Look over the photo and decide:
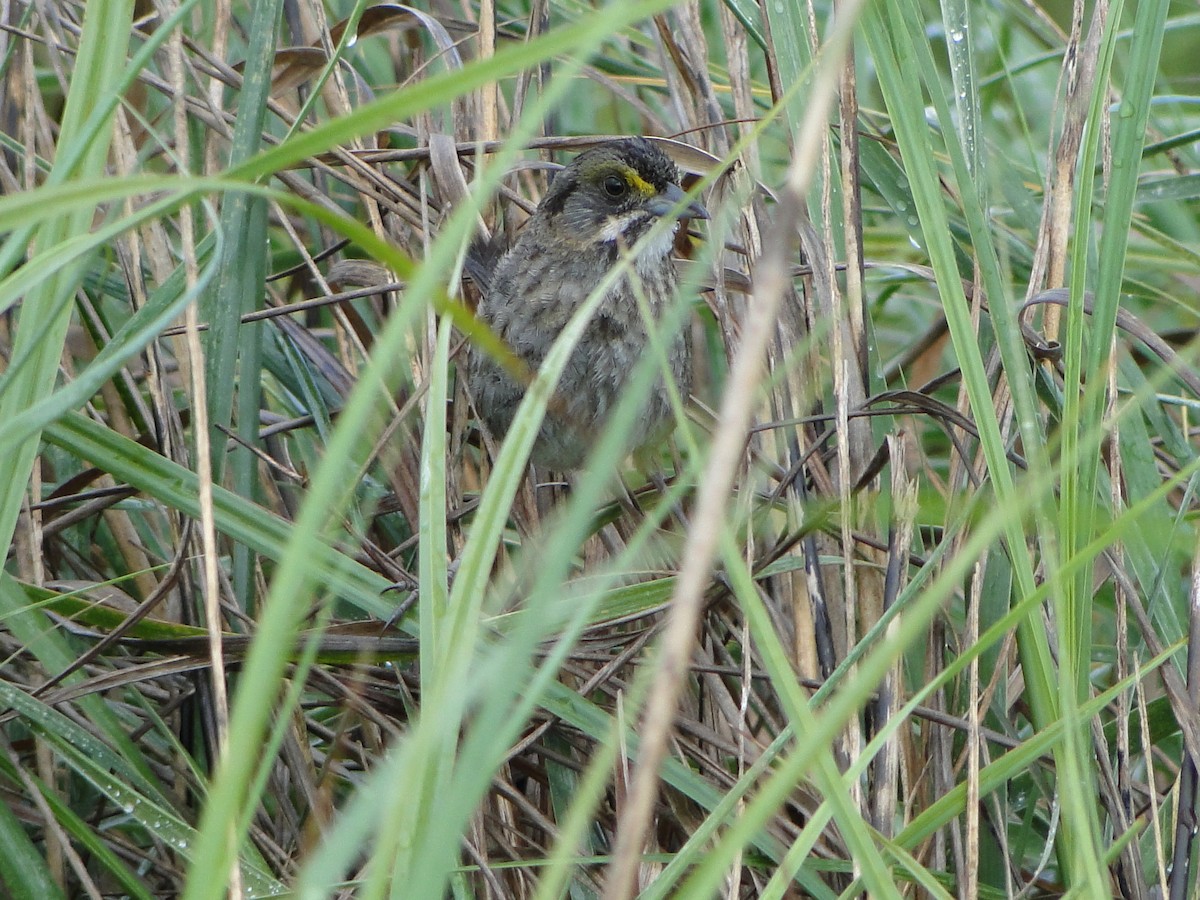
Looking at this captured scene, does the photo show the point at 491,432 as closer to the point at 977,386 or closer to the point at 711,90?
the point at 711,90

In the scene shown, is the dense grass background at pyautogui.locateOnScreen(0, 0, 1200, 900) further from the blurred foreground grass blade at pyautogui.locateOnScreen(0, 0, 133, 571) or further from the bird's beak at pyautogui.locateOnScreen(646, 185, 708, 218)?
the bird's beak at pyautogui.locateOnScreen(646, 185, 708, 218)

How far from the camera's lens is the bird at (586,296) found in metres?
2.87

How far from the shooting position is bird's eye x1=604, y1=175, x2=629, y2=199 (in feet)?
9.74

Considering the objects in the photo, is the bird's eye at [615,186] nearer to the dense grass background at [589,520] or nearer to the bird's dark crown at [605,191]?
the bird's dark crown at [605,191]

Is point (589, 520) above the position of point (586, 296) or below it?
above

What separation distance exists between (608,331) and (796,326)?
0.67m

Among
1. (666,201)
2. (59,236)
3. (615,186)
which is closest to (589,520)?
(59,236)

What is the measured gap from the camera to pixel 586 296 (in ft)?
9.80

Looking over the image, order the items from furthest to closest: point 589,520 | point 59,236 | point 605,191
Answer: point 605,191 → point 59,236 → point 589,520

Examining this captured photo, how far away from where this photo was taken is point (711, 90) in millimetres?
2449

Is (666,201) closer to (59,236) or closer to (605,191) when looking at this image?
(605,191)

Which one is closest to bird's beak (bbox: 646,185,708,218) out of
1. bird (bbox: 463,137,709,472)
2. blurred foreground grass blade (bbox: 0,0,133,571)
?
bird (bbox: 463,137,709,472)

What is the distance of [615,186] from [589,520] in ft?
6.38

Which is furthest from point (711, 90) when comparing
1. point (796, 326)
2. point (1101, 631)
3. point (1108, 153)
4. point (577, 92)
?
point (1101, 631)
